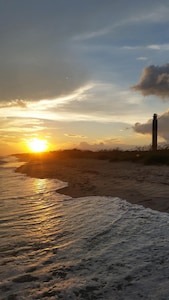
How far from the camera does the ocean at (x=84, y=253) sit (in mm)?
4109

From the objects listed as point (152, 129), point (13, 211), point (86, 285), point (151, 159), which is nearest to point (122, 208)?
point (13, 211)

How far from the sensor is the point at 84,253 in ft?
18.2

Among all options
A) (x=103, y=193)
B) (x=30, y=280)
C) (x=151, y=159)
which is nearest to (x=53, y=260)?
(x=30, y=280)

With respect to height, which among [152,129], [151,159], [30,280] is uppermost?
[152,129]

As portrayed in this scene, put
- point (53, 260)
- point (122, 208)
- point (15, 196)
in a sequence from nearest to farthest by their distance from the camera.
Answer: point (53, 260) < point (122, 208) < point (15, 196)

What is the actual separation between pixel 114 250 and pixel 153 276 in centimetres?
125

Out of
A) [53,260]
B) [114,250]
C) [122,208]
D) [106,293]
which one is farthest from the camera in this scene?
[122,208]

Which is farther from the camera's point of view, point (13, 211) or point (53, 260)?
point (13, 211)

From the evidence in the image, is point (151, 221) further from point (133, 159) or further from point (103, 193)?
point (133, 159)

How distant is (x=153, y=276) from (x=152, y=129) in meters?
25.2

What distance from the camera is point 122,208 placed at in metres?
9.36

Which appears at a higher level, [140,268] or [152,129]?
[152,129]

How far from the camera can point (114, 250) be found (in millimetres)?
5625

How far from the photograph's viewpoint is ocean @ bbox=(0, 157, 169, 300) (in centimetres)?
411
